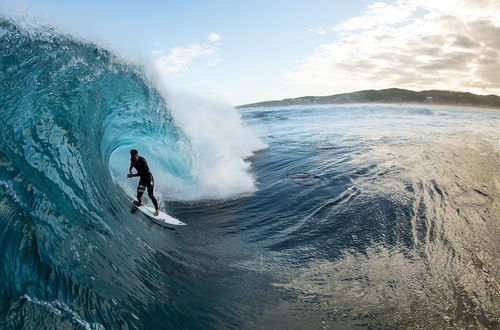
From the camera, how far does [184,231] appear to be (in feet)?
22.7

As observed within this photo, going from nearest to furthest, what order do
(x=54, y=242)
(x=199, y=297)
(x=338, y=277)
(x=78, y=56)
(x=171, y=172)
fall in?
1. (x=54, y=242)
2. (x=199, y=297)
3. (x=338, y=277)
4. (x=78, y=56)
5. (x=171, y=172)

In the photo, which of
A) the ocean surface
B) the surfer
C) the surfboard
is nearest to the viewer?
the ocean surface

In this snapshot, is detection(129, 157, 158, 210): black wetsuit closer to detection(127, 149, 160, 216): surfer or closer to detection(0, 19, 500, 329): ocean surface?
detection(127, 149, 160, 216): surfer

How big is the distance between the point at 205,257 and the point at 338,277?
2346 mm

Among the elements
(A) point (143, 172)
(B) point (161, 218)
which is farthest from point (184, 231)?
(A) point (143, 172)

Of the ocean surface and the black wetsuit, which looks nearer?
the ocean surface

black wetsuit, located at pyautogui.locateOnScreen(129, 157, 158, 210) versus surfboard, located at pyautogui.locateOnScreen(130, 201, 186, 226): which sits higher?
black wetsuit, located at pyautogui.locateOnScreen(129, 157, 158, 210)

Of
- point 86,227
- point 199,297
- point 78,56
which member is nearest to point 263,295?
point 199,297

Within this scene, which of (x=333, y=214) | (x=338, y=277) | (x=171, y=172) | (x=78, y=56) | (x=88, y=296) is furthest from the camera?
(x=171, y=172)

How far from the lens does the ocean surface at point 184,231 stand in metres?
3.79

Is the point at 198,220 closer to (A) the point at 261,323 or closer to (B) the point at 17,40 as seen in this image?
(A) the point at 261,323

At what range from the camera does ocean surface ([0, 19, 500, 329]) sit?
3.79m

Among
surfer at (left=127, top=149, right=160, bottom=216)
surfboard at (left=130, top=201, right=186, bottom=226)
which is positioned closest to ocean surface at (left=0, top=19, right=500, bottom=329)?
surfboard at (left=130, top=201, right=186, bottom=226)

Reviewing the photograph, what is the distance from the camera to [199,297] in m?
4.49
